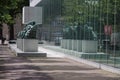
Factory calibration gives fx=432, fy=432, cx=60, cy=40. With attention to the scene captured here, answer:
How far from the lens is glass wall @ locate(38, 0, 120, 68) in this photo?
822 inches

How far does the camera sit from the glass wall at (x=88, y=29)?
2089 centimetres

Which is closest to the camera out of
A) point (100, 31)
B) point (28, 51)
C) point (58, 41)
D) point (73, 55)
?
point (100, 31)

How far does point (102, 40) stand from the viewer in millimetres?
22938

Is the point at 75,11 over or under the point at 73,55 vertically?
over

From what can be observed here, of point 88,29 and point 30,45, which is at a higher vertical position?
point 88,29

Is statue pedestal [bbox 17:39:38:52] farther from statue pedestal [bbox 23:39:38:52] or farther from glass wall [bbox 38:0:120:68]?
glass wall [bbox 38:0:120:68]

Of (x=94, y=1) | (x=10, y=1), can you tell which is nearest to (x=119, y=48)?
(x=94, y=1)

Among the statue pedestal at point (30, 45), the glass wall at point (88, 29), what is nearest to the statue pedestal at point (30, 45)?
the statue pedestal at point (30, 45)

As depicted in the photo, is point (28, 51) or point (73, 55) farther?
point (28, 51)

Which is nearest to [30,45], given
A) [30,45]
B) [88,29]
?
[30,45]

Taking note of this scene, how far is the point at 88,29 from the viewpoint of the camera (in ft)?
87.1

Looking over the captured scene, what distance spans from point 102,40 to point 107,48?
106 cm

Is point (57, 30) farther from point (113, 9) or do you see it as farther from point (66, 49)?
point (113, 9)

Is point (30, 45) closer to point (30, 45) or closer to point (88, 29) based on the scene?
point (30, 45)
